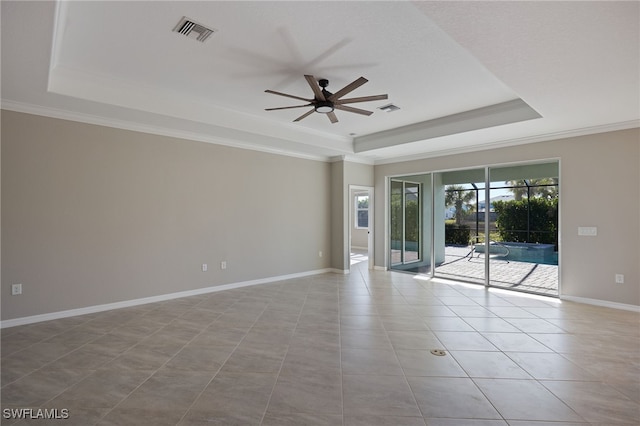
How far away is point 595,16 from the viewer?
211 cm

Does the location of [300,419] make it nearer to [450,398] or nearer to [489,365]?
[450,398]

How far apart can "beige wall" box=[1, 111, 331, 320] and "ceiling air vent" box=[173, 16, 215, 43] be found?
245 cm

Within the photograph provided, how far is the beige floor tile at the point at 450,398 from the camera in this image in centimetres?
215

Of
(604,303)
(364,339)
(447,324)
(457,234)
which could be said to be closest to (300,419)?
(364,339)

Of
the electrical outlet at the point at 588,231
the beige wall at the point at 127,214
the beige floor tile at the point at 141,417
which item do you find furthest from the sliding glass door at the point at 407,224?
the beige floor tile at the point at 141,417

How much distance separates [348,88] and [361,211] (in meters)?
9.12

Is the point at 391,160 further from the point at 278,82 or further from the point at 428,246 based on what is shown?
the point at 278,82

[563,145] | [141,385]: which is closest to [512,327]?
[563,145]

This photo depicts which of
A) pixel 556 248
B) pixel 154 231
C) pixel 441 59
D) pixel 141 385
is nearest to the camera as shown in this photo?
pixel 141 385

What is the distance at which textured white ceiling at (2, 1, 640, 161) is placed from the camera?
89.4 inches

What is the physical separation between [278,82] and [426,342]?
340 centimetres

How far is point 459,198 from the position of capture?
6.45 meters

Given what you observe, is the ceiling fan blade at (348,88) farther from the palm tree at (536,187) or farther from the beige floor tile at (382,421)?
the palm tree at (536,187)

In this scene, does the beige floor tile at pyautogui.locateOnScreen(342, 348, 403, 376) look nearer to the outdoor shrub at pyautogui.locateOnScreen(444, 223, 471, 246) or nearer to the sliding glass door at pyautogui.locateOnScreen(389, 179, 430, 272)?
the outdoor shrub at pyautogui.locateOnScreen(444, 223, 471, 246)
